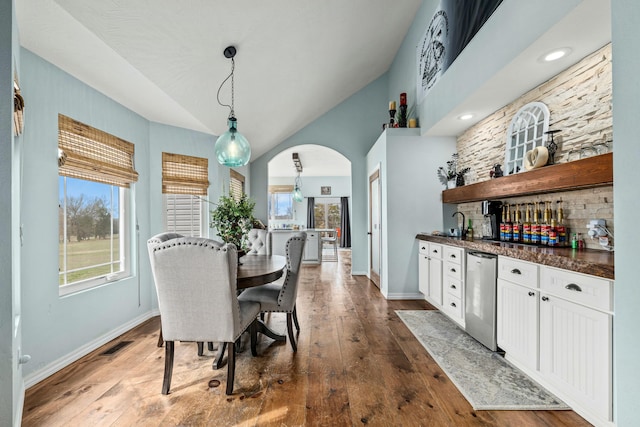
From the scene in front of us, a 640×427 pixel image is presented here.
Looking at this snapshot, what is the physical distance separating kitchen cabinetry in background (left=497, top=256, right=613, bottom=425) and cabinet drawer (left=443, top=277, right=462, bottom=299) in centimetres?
65

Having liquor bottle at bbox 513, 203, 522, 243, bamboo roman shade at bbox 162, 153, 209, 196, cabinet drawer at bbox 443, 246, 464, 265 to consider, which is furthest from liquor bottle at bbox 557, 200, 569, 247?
bamboo roman shade at bbox 162, 153, 209, 196

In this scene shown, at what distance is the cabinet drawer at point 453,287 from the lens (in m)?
2.94

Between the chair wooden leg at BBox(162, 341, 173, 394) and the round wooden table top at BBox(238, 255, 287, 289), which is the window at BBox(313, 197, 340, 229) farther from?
the chair wooden leg at BBox(162, 341, 173, 394)

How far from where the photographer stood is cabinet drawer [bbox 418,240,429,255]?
150 inches

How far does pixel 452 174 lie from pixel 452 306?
1793 mm

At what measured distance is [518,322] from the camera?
2.09m

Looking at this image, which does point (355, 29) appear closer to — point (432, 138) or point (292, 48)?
point (292, 48)

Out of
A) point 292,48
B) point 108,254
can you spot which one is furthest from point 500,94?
point 108,254

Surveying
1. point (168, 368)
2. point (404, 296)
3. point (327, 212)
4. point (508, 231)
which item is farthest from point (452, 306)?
point (327, 212)

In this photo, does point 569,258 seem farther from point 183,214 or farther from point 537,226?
point 183,214

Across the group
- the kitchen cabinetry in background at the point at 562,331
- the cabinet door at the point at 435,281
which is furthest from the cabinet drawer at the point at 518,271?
the cabinet door at the point at 435,281

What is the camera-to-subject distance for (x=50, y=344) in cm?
222

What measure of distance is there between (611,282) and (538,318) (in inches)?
23.3

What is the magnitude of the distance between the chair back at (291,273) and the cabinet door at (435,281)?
1765 millimetres
